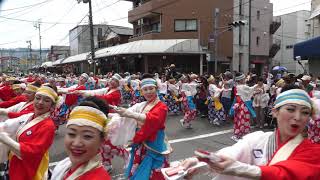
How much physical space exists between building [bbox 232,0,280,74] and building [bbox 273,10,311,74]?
9.41 meters

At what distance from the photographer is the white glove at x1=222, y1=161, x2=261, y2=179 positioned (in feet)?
6.71

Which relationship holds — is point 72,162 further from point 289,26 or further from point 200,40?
point 289,26

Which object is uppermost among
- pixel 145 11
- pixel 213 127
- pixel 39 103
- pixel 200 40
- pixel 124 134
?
pixel 145 11

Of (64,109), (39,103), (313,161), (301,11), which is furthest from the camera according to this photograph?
(301,11)

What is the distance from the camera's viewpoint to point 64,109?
38.4 feet

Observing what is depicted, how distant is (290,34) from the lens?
2048 inches

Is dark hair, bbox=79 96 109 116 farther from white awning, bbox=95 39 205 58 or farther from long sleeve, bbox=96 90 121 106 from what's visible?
white awning, bbox=95 39 205 58

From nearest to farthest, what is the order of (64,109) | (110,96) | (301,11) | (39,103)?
(39,103) < (110,96) < (64,109) < (301,11)

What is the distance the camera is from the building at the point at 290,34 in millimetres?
50750

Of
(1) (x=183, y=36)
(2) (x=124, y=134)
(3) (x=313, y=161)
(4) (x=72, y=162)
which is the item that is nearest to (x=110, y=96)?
(2) (x=124, y=134)

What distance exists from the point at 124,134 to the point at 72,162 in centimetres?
214

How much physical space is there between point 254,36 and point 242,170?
3895cm

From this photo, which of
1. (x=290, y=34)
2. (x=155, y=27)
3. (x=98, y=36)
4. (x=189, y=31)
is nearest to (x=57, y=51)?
(x=98, y=36)

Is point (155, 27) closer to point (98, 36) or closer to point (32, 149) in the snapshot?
point (98, 36)
